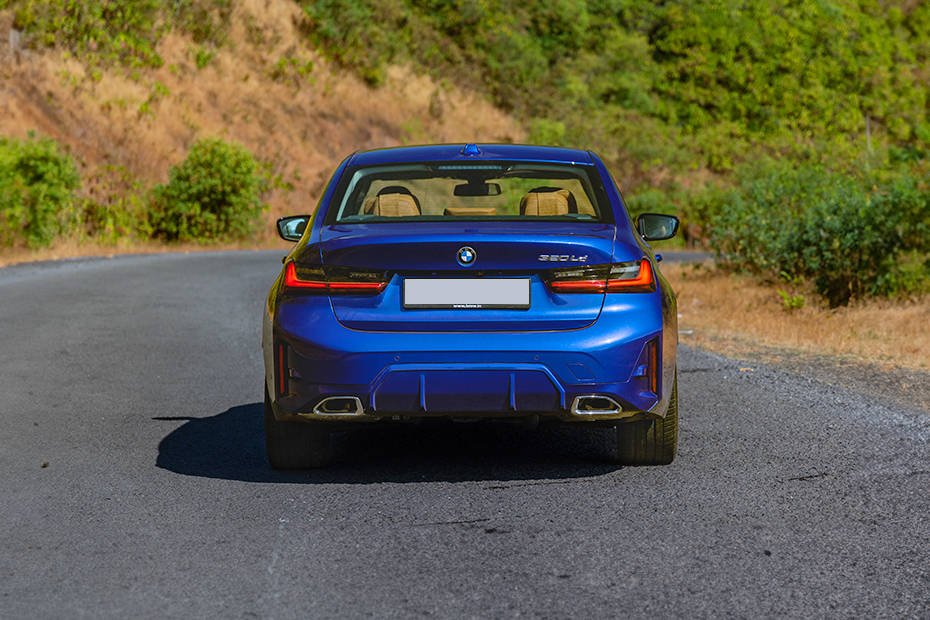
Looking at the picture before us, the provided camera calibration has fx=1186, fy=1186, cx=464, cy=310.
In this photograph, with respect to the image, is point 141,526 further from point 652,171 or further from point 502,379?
point 652,171

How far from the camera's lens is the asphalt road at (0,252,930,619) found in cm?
370

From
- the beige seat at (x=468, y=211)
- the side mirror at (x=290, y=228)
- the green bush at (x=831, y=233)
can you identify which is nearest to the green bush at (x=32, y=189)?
the green bush at (x=831, y=233)

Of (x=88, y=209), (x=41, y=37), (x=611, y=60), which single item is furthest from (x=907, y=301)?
(x=611, y=60)

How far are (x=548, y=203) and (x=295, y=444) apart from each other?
1658mm

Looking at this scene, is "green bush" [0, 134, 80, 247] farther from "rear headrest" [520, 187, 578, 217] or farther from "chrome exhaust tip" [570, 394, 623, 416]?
"chrome exhaust tip" [570, 394, 623, 416]

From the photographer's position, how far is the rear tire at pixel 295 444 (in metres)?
5.44

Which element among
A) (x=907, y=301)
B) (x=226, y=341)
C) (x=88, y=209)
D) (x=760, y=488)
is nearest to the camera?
(x=760, y=488)

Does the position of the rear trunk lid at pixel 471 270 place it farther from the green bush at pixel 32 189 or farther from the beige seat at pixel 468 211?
the green bush at pixel 32 189

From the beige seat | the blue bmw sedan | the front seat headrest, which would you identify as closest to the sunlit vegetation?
the beige seat

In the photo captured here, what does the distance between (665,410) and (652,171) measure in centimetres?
4636

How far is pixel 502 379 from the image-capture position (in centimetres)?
487

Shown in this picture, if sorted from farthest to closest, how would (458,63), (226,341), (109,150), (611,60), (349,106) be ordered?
(611,60) → (458,63) → (349,106) → (109,150) → (226,341)

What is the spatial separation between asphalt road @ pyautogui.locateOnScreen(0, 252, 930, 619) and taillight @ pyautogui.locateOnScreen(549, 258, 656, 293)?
88 cm

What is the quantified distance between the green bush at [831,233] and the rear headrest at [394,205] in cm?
940
